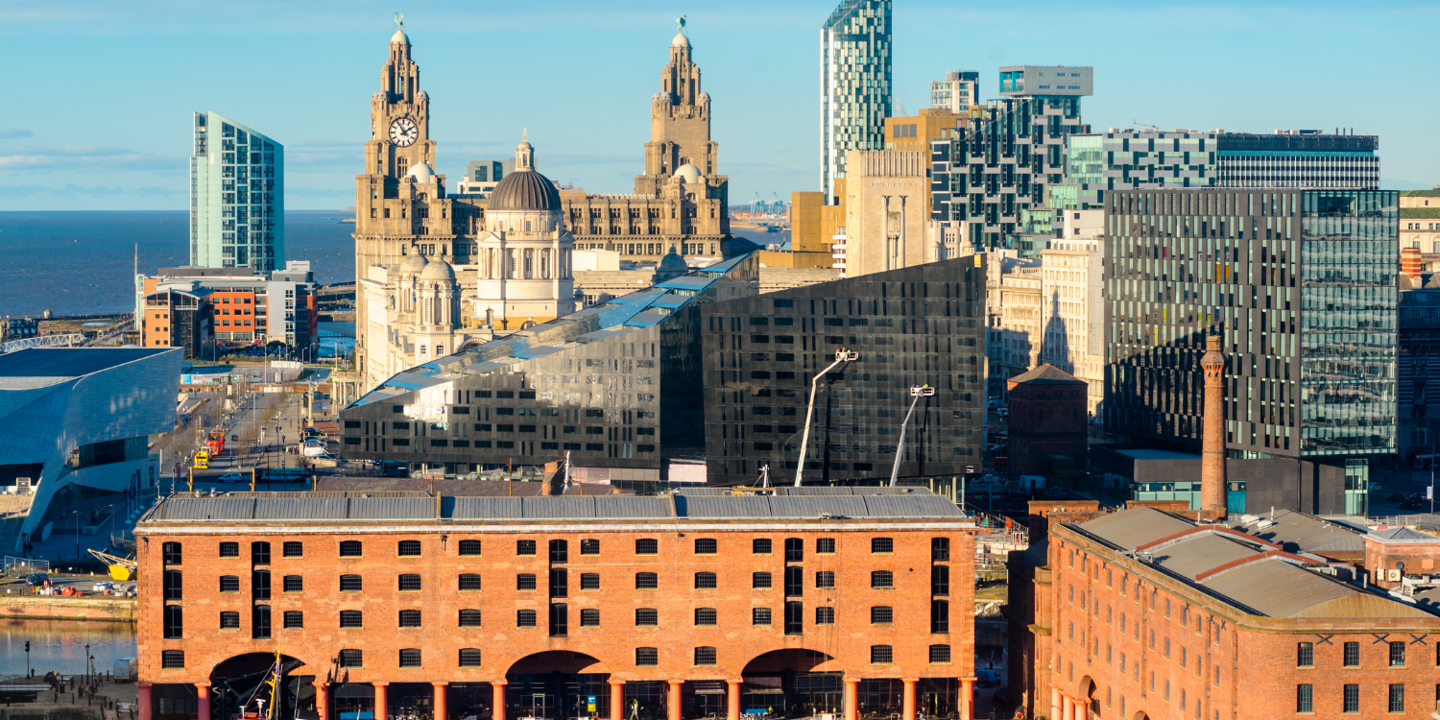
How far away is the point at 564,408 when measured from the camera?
13588cm

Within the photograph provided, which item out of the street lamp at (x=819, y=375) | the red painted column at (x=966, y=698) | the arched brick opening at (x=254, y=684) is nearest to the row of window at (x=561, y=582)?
the arched brick opening at (x=254, y=684)

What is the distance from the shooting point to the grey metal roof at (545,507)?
93000 millimetres

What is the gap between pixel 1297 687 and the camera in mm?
77375

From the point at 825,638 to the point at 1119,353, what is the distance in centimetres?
8113

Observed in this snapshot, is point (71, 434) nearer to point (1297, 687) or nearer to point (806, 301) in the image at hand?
point (806, 301)

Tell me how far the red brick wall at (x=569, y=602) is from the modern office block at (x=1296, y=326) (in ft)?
206

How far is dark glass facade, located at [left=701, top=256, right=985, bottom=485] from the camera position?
131750mm

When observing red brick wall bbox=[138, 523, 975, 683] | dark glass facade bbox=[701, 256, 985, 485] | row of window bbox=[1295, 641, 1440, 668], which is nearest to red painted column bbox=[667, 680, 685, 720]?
red brick wall bbox=[138, 523, 975, 683]

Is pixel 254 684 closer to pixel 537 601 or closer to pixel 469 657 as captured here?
pixel 469 657

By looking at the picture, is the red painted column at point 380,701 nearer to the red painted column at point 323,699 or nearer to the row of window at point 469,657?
the row of window at point 469,657

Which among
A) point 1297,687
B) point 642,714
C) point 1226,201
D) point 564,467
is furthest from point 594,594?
point 1226,201

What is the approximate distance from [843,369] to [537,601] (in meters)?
43.1

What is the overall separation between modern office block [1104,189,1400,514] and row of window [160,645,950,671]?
208ft

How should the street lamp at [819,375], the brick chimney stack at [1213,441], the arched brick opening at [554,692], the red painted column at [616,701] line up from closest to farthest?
the red painted column at [616,701] → the arched brick opening at [554,692] → the brick chimney stack at [1213,441] → the street lamp at [819,375]
